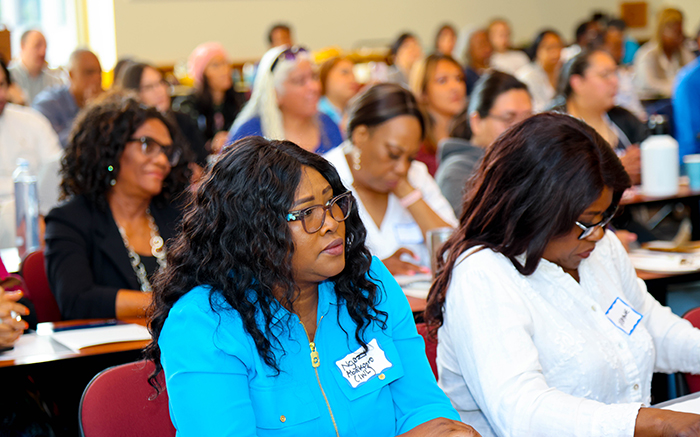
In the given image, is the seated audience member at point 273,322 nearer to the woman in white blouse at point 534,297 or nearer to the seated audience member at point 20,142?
the woman in white blouse at point 534,297

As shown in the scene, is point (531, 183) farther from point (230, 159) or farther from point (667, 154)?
point (667, 154)

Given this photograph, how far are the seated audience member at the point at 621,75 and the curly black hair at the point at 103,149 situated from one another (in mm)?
3974

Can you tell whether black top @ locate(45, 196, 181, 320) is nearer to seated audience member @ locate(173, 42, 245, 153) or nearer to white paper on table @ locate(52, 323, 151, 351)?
white paper on table @ locate(52, 323, 151, 351)

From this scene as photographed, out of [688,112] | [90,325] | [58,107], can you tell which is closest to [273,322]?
[90,325]

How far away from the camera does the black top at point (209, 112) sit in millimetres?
6022

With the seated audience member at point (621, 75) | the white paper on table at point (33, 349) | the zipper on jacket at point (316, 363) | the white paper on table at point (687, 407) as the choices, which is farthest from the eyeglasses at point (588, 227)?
the seated audience member at point (621, 75)

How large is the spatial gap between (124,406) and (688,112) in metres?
4.52

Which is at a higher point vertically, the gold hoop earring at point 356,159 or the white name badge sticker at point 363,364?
the gold hoop earring at point 356,159

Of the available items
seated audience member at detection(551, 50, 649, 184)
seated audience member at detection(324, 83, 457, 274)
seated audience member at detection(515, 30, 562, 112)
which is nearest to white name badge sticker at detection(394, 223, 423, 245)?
seated audience member at detection(324, 83, 457, 274)

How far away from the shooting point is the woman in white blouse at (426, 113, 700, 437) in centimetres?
140

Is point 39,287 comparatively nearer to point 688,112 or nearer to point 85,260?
point 85,260

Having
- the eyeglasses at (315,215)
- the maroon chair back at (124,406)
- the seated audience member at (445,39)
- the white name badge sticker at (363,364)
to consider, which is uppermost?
the seated audience member at (445,39)

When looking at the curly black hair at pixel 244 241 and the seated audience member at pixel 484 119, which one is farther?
the seated audience member at pixel 484 119

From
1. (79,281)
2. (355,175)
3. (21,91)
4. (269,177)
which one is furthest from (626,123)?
(21,91)
